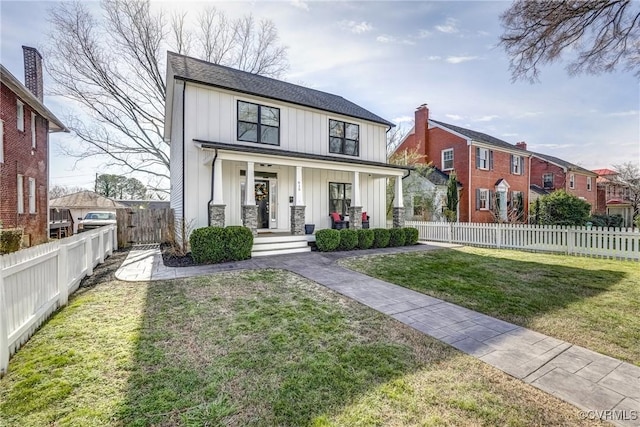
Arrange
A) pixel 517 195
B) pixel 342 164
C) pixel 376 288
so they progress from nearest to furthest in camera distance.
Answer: pixel 376 288 < pixel 342 164 < pixel 517 195

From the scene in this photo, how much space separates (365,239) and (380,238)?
830mm

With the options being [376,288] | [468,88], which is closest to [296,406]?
[376,288]

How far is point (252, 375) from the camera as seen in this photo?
113 inches

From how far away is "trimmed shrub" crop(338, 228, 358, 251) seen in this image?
11.0m

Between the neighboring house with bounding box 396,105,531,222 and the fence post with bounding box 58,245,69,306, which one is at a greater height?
the neighboring house with bounding box 396,105,531,222

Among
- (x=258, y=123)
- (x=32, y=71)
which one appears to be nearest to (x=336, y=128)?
(x=258, y=123)

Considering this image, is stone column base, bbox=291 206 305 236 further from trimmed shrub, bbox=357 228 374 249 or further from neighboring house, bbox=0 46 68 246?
neighboring house, bbox=0 46 68 246

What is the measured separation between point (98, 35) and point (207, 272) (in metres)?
17.8

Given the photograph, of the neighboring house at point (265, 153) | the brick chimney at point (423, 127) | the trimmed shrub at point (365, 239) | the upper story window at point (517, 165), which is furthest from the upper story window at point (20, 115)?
the upper story window at point (517, 165)

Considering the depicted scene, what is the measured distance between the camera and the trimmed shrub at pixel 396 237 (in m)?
12.4

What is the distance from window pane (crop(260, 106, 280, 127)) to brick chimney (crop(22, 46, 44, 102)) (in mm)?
12151

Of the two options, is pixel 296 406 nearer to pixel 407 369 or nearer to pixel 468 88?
pixel 407 369

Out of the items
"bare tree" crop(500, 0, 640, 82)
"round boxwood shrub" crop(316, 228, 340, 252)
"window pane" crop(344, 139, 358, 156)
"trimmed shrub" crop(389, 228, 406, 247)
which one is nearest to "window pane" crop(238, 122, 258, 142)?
"window pane" crop(344, 139, 358, 156)

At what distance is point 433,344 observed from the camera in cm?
356
